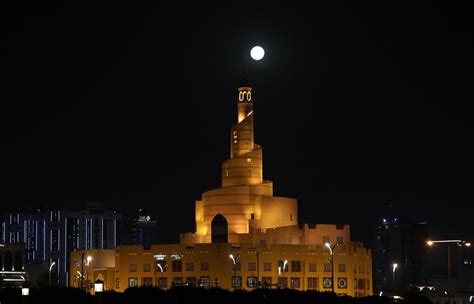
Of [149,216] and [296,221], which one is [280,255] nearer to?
[296,221]

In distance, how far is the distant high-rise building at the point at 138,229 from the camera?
607 feet

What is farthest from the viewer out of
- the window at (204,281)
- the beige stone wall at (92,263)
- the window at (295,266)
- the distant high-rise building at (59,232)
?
the distant high-rise building at (59,232)

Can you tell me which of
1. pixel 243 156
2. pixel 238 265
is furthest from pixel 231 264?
pixel 243 156

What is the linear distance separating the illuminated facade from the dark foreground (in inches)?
931

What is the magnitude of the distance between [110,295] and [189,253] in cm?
3428

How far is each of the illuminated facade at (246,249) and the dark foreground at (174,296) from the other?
931 inches

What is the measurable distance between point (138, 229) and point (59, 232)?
22881mm

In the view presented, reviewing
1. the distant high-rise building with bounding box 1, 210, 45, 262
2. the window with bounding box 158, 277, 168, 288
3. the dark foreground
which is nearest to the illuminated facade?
the window with bounding box 158, 277, 168, 288

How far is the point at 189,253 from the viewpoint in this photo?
342 feet

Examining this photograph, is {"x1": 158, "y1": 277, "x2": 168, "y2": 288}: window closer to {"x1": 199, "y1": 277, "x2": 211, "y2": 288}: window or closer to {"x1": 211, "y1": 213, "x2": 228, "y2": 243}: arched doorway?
{"x1": 199, "y1": 277, "x2": 211, "y2": 288}: window

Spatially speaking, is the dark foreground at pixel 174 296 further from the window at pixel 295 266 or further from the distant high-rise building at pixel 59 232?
the distant high-rise building at pixel 59 232

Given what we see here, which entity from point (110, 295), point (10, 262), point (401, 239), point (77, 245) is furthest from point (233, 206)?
point (401, 239)

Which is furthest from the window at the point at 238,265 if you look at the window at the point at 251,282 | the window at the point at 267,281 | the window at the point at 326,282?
the window at the point at 326,282

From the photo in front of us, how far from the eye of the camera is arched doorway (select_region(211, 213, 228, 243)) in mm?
109688
